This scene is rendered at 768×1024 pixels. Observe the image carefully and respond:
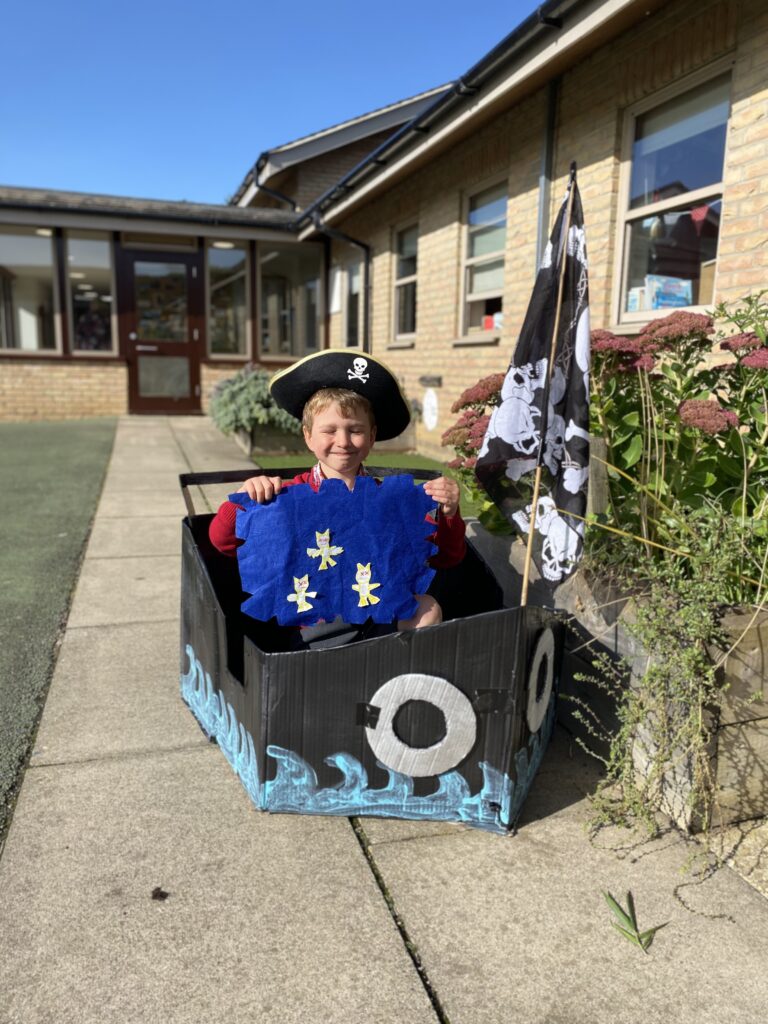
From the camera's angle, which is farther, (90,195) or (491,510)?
(90,195)

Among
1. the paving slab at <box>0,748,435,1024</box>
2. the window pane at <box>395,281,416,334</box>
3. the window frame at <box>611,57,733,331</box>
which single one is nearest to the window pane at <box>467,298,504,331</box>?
the window pane at <box>395,281,416,334</box>

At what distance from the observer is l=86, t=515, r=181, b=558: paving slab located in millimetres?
5246

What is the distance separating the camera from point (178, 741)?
2676 mm

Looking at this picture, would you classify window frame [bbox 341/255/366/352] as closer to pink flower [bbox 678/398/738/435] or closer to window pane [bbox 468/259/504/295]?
window pane [bbox 468/259/504/295]

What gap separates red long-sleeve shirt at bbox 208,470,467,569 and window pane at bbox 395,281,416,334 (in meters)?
9.09

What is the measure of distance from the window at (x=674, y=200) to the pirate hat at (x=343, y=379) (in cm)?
402

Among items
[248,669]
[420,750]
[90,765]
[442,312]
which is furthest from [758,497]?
[442,312]

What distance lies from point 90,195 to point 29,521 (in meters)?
11.3

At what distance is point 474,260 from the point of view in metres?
8.88

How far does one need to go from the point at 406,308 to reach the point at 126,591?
26.4 feet

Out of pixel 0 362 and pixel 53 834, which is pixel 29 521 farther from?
pixel 0 362

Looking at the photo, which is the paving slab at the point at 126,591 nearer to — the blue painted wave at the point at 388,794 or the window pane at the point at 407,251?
the blue painted wave at the point at 388,794

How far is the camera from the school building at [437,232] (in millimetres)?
5340

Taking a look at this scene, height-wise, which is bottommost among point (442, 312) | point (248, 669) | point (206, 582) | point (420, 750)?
point (420, 750)
